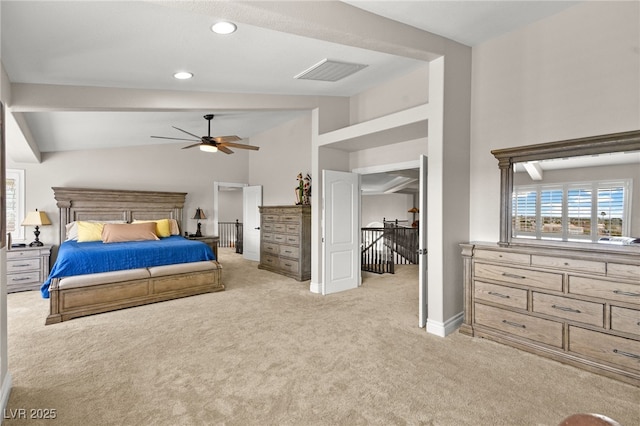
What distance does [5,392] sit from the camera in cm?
221

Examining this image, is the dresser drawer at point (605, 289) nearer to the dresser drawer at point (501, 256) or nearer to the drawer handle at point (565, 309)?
the drawer handle at point (565, 309)

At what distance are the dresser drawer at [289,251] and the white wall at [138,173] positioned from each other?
2.35 metres

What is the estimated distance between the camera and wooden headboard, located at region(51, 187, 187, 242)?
5.94 metres

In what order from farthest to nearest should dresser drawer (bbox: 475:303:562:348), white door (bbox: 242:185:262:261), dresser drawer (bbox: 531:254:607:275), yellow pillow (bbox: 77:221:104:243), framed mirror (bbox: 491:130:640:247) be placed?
white door (bbox: 242:185:262:261), yellow pillow (bbox: 77:221:104:243), dresser drawer (bbox: 475:303:562:348), framed mirror (bbox: 491:130:640:247), dresser drawer (bbox: 531:254:607:275)

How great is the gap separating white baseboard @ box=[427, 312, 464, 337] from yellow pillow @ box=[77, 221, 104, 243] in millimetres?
5514

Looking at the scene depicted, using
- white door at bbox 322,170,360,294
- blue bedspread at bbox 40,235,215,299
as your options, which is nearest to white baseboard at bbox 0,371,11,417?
blue bedspread at bbox 40,235,215,299

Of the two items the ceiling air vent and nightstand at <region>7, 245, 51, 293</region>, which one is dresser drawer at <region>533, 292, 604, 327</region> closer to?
the ceiling air vent

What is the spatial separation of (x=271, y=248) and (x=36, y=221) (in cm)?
397

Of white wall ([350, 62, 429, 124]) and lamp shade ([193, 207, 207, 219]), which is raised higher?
white wall ([350, 62, 429, 124])

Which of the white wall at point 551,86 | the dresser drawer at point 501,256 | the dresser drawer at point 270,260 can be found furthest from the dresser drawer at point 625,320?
the dresser drawer at point 270,260

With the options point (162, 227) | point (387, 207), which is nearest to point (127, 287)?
point (162, 227)

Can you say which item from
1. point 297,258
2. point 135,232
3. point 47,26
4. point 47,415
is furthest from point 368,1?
point 135,232

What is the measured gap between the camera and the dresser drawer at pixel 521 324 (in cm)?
279

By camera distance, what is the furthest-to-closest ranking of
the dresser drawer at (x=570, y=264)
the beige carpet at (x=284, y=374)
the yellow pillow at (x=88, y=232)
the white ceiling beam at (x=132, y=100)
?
the yellow pillow at (x=88, y=232) → the white ceiling beam at (x=132, y=100) → the dresser drawer at (x=570, y=264) → the beige carpet at (x=284, y=374)
